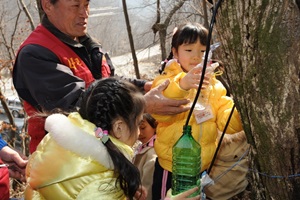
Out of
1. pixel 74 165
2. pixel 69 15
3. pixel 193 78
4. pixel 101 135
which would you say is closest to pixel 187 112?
pixel 193 78

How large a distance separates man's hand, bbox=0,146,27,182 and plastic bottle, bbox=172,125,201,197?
111cm

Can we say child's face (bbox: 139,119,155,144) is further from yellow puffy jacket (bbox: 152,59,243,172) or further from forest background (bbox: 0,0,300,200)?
forest background (bbox: 0,0,300,200)

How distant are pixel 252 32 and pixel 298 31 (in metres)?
0.18

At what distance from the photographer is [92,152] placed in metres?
1.75

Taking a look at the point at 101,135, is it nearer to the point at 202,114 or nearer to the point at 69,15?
the point at 202,114

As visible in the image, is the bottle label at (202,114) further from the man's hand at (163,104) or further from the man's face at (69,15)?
the man's face at (69,15)

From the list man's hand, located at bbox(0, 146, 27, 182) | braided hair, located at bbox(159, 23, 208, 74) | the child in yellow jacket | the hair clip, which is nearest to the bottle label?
the child in yellow jacket

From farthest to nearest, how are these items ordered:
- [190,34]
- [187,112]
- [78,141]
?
[190,34] → [187,112] → [78,141]

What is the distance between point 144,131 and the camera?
11.5ft

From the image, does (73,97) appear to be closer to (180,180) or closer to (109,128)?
(109,128)

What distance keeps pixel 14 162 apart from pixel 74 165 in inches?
38.2

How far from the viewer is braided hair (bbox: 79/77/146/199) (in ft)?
5.88

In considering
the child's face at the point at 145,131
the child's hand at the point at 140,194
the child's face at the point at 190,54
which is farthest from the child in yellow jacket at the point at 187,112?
the child's face at the point at 145,131

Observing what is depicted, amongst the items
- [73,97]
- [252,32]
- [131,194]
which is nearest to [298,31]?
[252,32]
